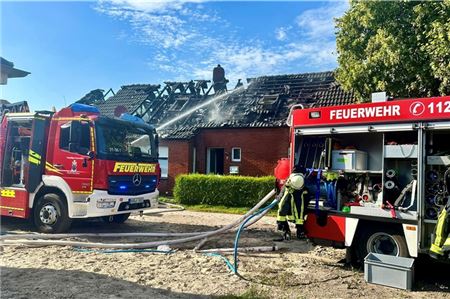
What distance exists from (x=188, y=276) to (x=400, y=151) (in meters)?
3.70

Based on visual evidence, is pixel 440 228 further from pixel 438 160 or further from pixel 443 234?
pixel 438 160

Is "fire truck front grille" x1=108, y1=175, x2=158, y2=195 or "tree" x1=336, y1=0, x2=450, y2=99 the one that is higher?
"tree" x1=336, y1=0, x2=450, y2=99

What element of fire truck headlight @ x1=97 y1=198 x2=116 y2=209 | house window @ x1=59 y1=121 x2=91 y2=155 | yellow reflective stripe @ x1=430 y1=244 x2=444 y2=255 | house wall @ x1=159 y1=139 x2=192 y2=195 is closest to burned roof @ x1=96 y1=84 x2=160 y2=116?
house wall @ x1=159 y1=139 x2=192 y2=195

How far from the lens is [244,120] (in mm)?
17750

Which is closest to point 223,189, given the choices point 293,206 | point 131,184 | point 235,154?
point 235,154

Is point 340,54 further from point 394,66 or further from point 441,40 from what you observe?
point 441,40

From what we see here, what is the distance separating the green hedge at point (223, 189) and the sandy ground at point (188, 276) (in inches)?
227

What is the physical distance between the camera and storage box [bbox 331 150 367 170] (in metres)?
6.66

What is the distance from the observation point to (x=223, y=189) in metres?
14.6

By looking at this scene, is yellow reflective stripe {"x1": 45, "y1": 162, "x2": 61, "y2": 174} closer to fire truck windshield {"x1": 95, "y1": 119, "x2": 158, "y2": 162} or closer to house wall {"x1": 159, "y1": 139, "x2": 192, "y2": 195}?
fire truck windshield {"x1": 95, "y1": 119, "x2": 158, "y2": 162}

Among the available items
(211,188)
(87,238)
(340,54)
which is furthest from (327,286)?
(211,188)

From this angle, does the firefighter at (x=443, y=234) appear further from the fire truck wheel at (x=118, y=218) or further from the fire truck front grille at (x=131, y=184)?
the fire truck wheel at (x=118, y=218)

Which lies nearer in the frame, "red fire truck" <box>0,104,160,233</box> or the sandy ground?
the sandy ground

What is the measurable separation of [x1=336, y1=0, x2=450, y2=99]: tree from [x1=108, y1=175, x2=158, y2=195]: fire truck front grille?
20.9 feet
